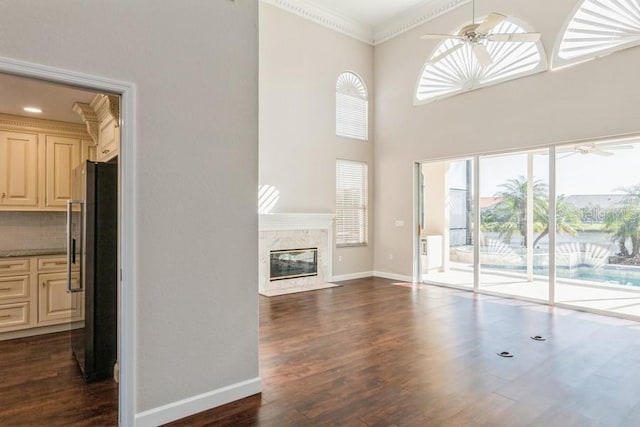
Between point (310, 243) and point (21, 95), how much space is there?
4856 millimetres

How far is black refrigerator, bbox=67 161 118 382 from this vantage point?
2.98m

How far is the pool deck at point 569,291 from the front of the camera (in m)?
4.98

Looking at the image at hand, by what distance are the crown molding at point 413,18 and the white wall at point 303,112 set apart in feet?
1.84

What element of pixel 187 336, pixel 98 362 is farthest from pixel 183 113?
pixel 98 362

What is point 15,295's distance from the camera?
4.14 metres

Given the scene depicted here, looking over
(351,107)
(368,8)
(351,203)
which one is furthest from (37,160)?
(368,8)

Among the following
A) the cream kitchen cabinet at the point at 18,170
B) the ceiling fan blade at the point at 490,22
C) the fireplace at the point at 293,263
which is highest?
the ceiling fan blade at the point at 490,22

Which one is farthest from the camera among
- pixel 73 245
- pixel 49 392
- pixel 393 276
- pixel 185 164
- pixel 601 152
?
pixel 393 276

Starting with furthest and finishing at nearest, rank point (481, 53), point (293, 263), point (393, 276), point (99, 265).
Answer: point (393, 276), point (293, 263), point (481, 53), point (99, 265)

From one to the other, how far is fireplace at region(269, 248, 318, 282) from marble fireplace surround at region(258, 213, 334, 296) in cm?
8

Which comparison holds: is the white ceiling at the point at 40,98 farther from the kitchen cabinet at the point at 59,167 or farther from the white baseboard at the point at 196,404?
the white baseboard at the point at 196,404

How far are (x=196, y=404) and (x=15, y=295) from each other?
315cm

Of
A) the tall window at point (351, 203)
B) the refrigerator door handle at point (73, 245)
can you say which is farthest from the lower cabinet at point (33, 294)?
the tall window at point (351, 203)

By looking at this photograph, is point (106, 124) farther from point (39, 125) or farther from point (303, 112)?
point (303, 112)
